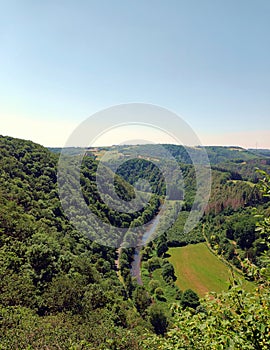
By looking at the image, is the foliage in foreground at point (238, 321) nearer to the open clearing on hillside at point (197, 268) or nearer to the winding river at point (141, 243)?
the open clearing on hillside at point (197, 268)

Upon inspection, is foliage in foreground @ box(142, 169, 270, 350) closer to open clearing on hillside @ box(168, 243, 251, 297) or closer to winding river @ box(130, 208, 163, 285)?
open clearing on hillside @ box(168, 243, 251, 297)

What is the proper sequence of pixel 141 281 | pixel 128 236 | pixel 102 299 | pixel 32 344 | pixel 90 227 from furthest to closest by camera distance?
1. pixel 128 236
2. pixel 141 281
3. pixel 90 227
4. pixel 102 299
5. pixel 32 344

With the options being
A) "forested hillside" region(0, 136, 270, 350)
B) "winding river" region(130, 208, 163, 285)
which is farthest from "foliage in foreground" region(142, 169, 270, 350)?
"winding river" region(130, 208, 163, 285)

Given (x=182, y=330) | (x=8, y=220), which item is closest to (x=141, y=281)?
(x=8, y=220)

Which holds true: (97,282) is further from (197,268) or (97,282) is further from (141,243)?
(197,268)

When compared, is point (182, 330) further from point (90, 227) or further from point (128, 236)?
point (128, 236)

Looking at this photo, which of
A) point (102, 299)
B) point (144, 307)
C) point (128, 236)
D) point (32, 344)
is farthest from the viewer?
point (128, 236)

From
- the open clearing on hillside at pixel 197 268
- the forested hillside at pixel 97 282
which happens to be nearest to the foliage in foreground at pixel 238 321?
the forested hillside at pixel 97 282
